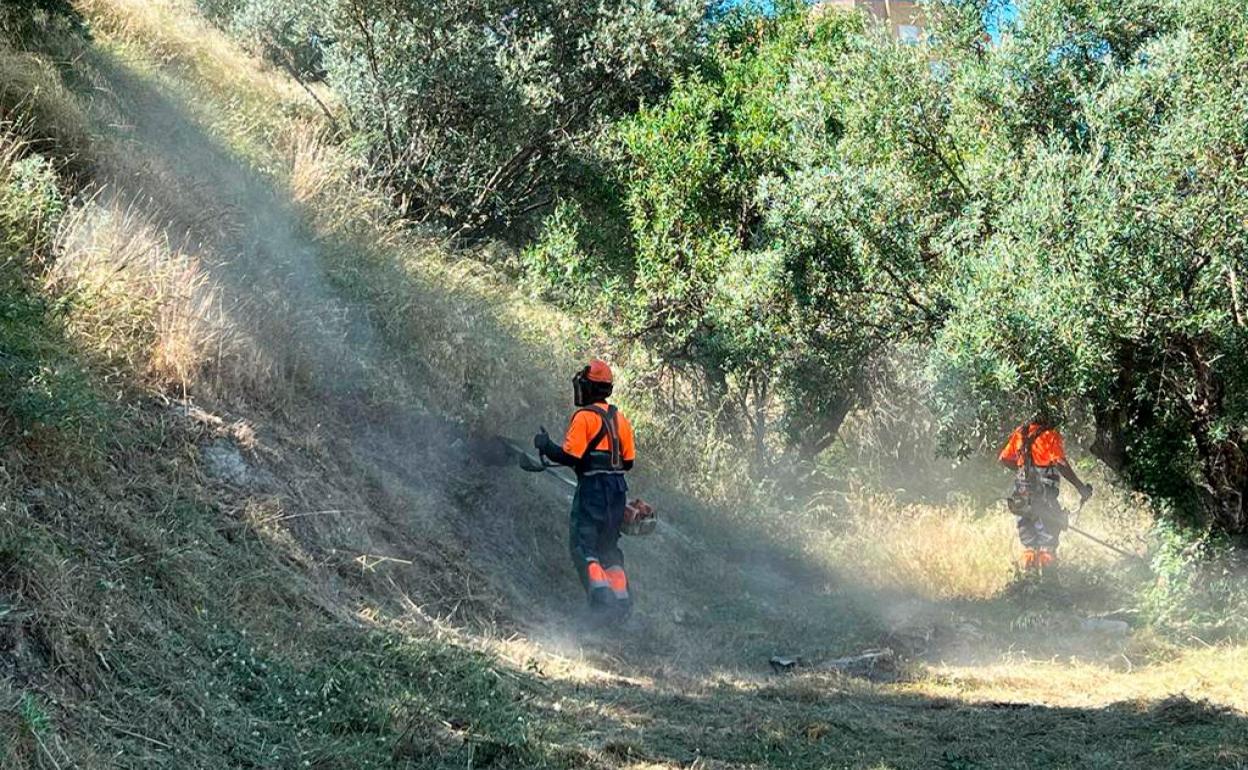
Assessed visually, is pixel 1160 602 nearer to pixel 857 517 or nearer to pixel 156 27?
pixel 857 517

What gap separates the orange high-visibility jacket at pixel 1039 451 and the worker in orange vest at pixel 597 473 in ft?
15.2

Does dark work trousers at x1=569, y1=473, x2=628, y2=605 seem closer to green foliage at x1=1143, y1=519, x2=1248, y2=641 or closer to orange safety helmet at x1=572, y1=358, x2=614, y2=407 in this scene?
orange safety helmet at x1=572, y1=358, x2=614, y2=407

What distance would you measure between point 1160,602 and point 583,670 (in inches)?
208

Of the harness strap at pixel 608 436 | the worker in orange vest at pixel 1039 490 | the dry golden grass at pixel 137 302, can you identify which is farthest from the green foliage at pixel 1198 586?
A: the dry golden grass at pixel 137 302

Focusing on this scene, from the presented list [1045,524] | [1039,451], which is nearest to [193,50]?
[1039,451]

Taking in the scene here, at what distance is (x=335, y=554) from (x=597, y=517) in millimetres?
2367

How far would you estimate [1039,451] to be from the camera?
40.0 ft

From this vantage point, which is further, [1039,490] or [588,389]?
[1039,490]

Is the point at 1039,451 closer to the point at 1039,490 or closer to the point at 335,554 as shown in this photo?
the point at 1039,490

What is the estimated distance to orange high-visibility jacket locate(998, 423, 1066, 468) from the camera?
39.6 ft

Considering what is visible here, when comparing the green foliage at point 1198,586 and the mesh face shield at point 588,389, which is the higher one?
the green foliage at point 1198,586

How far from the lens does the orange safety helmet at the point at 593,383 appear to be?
30.5 ft

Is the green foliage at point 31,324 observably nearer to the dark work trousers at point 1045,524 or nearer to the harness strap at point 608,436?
the harness strap at point 608,436

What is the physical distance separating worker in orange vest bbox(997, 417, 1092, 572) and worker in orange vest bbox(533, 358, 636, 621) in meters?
4.66
